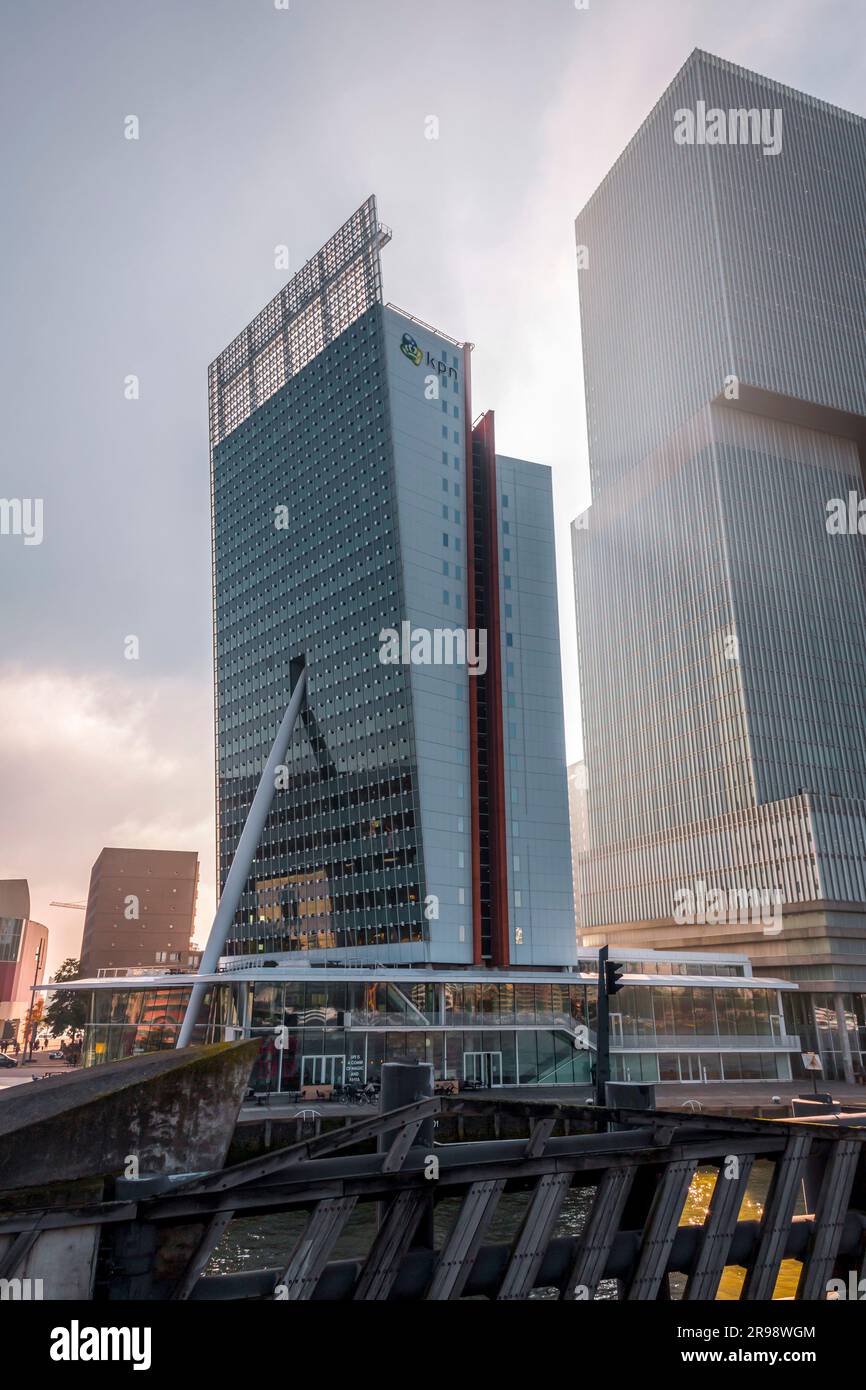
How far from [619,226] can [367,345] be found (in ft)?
284

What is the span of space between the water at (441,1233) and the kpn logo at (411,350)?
260 ft

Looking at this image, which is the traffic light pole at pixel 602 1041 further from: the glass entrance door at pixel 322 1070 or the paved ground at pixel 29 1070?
the paved ground at pixel 29 1070

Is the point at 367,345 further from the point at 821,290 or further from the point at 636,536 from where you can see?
the point at 821,290

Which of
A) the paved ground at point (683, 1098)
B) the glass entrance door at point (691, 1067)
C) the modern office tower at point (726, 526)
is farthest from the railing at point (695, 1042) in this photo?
the modern office tower at point (726, 526)

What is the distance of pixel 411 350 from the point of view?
93438 millimetres

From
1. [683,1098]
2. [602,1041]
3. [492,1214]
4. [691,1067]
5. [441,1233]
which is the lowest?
[691,1067]

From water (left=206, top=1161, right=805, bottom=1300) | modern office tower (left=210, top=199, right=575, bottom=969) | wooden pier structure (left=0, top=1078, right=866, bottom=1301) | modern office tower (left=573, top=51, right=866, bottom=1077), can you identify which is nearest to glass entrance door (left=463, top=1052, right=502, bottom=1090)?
modern office tower (left=210, top=199, right=575, bottom=969)

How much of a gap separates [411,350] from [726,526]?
53.3 metres

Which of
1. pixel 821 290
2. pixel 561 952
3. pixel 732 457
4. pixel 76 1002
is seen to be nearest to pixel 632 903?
pixel 561 952

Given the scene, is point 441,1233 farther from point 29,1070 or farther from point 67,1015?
point 67,1015

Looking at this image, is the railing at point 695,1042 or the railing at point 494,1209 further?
the railing at point 695,1042

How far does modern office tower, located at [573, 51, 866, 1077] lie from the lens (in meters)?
118

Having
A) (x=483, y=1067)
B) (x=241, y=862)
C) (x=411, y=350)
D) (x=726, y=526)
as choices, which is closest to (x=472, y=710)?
(x=241, y=862)

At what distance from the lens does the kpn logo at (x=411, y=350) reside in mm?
93062
